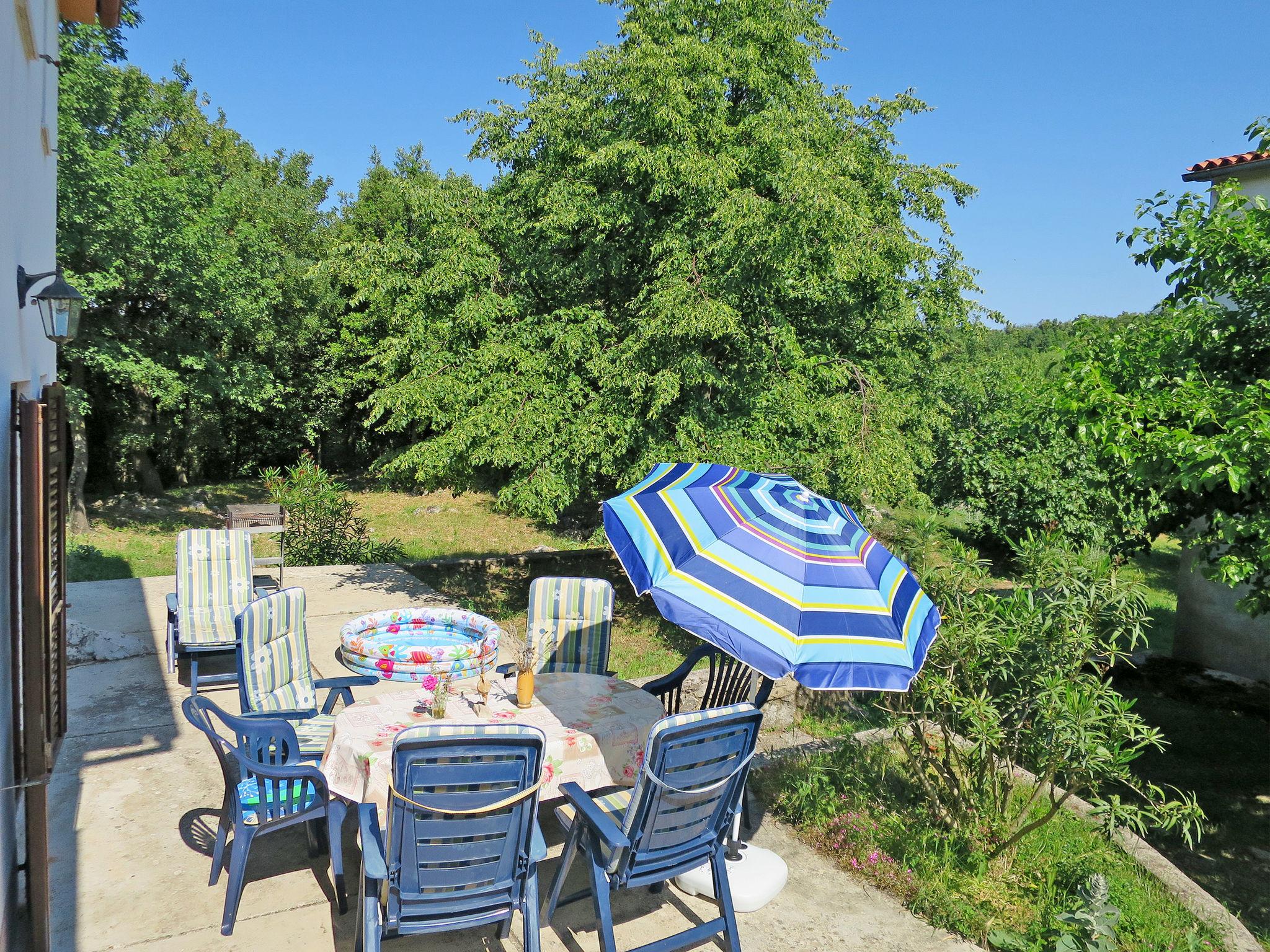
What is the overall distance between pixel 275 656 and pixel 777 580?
305 centimetres

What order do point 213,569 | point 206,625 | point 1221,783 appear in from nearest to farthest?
point 206,625
point 213,569
point 1221,783

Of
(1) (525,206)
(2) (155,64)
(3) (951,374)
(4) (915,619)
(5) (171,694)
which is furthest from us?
(2) (155,64)

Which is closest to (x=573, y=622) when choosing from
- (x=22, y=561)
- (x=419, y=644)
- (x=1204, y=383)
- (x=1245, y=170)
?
(x=419, y=644)

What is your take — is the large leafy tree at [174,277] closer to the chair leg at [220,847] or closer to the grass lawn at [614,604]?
the grass lawn at [614,604]

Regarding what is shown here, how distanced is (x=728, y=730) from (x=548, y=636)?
2406mm

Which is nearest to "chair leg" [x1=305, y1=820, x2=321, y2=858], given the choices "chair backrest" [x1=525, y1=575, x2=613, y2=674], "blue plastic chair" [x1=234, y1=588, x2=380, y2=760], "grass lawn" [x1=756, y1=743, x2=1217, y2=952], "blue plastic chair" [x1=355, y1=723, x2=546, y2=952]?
"blue plastic chair" [x1=234, y1=588, x2=380, y2=760]

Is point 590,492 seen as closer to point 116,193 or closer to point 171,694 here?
point 171,694

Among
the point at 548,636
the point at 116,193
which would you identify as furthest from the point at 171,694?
the point at 116,193

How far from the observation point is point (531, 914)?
3.32 meters

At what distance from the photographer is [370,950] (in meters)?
3.04

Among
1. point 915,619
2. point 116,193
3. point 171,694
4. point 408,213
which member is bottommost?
point 171,694

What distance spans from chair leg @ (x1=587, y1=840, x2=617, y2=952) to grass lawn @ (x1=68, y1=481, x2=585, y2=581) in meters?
9.26

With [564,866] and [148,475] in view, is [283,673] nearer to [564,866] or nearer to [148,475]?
[564,866]

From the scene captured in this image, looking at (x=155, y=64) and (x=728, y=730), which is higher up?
(x=155, y=64)
